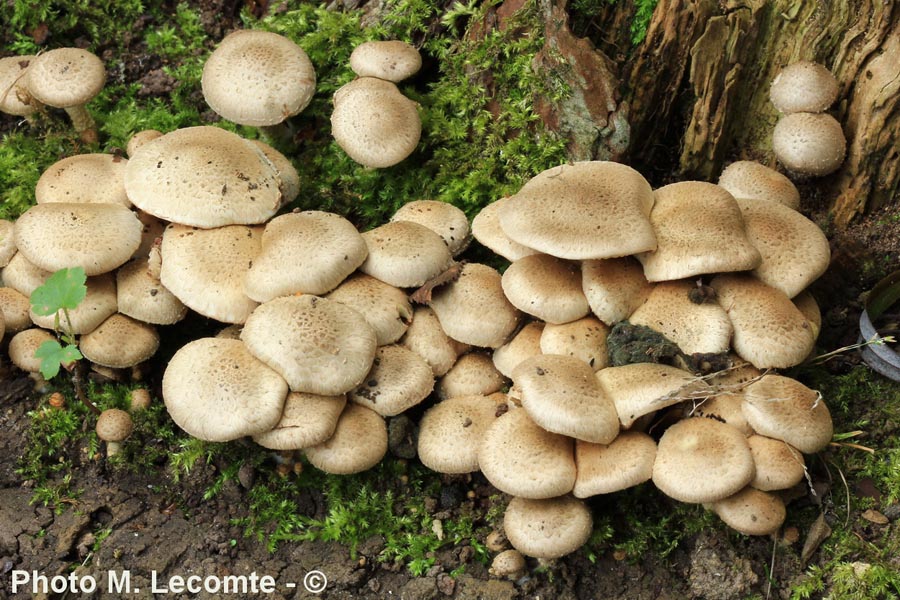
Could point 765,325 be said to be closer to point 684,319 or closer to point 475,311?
point 684,319

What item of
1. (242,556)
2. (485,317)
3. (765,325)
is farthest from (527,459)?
(242,556)

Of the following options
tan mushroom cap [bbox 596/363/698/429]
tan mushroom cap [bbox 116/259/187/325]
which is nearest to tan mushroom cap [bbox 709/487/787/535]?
tan mushroom cap [bbox 596/363/698/429]

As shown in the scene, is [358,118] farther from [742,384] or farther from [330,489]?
[742,384]

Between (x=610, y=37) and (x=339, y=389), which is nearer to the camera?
(x=339, y=389)

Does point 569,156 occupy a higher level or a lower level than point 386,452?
higher

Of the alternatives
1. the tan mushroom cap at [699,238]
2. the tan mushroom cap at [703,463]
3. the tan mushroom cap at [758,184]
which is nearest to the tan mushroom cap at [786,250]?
the tan mushroom cap at [699,238]

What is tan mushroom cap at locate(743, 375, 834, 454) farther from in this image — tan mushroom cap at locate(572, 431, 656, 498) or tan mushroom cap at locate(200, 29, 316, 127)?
tan mushroom cap at locate(200, 29, 316, 127)

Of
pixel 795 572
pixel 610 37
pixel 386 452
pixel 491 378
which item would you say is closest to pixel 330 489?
pixel 386 452
